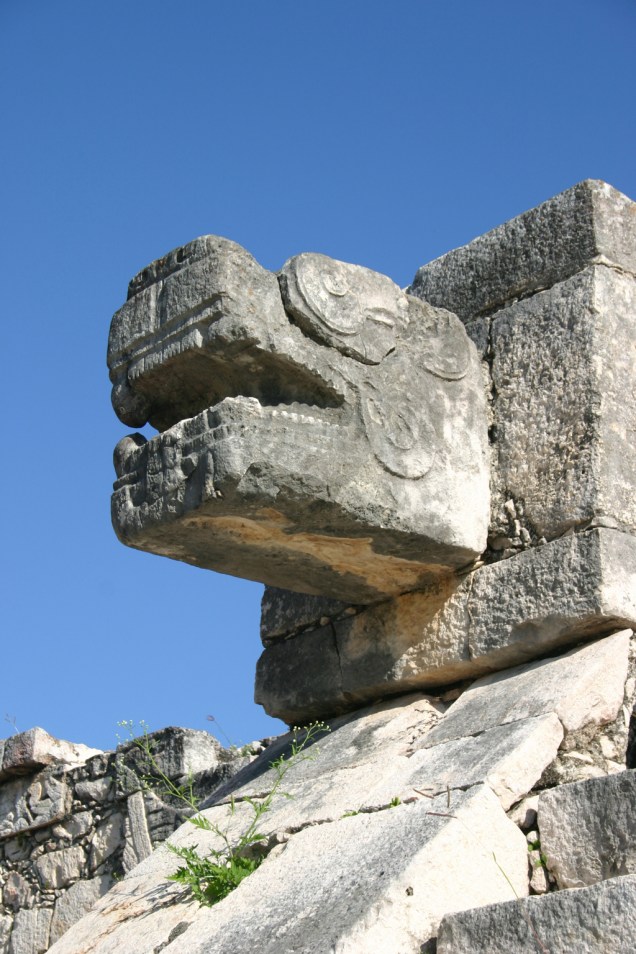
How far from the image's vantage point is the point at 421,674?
15.7 feet

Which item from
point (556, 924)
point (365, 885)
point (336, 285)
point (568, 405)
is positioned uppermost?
point (336, 285)

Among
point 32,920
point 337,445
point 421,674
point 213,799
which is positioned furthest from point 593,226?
point 32,920

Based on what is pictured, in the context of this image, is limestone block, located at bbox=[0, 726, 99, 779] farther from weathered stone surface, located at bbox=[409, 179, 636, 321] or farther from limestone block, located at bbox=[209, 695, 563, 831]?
weathered stone surface, located at bbox=[409, 179, 636, 321]

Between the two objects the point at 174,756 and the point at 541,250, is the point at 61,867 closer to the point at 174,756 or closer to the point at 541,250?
the point at 174,756

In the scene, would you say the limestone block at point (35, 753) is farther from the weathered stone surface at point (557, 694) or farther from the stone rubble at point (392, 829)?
the weathered stone surface at point (557, 694)

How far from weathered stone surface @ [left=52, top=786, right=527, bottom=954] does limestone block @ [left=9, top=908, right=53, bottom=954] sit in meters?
4.15

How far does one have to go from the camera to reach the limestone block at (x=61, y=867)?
A: 26.6ft

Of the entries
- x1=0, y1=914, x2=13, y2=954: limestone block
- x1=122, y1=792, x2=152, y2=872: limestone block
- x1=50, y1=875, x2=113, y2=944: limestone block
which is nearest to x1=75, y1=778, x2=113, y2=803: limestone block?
x1=122, y1=792, x2=152, y2=872: limestone block

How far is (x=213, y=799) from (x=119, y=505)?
1.24m

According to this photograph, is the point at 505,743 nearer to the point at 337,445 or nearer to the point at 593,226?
the point at 337,445

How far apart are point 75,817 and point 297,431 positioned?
4.73 metres

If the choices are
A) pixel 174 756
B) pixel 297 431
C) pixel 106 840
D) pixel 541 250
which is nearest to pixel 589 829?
pixel 297 431

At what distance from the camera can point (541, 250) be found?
5066mm

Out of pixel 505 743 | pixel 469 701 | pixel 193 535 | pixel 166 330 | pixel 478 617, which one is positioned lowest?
pixel 505 743
